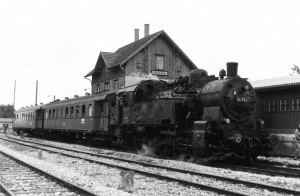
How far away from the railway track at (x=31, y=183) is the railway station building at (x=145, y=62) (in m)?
20.2

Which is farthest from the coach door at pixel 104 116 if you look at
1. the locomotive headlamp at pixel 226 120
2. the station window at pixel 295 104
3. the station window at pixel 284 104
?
the station window at pixel 295 104

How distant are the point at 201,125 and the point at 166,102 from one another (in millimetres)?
2184

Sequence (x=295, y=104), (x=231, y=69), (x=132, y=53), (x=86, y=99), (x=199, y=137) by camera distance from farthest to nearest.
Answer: (x=132, y=53)
(x=86, y=99)
(x=295, y=104)
(x=231, y=69)
(x=199, y=137)

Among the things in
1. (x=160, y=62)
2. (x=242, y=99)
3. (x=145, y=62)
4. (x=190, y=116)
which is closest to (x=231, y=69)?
(x=242, y=99)

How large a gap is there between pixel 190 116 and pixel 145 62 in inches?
731

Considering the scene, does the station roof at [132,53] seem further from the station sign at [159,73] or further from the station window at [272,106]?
the station window at [272,106]

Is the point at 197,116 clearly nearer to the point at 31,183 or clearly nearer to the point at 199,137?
the point at 199,137

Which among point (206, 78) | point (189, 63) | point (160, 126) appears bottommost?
point (160, 126)

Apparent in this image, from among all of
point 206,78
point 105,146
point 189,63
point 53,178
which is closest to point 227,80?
point 206,78

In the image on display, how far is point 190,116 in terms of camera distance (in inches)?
510

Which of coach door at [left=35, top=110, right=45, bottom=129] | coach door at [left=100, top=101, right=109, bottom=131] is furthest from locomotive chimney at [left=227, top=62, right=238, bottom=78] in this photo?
coach door at [left=35, top=110, right=45, bottom=129]

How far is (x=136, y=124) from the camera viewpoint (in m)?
15.3

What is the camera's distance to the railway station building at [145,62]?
30.3 m

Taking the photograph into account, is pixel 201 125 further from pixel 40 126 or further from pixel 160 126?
pixel 40 126
